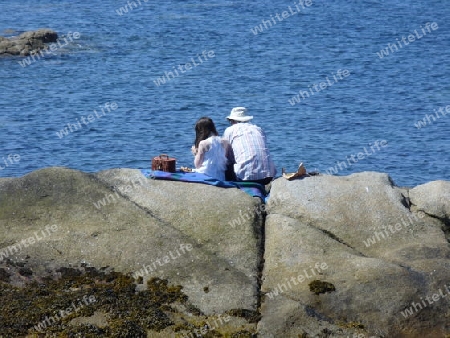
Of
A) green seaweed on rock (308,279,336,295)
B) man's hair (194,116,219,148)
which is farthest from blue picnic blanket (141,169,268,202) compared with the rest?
green seaweed on rock (308,279,336,295)

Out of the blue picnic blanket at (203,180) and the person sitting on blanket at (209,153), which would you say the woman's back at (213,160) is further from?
the blue picnic blanket at (203,180)

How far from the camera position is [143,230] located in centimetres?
1485

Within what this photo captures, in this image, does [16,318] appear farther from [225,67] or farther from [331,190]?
[225,67]

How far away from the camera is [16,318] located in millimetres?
13164

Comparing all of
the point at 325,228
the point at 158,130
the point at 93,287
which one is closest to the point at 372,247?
the point at 325,228

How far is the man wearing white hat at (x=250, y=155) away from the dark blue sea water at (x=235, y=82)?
1101 cm

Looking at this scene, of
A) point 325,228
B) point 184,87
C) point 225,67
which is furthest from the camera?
point 225,67

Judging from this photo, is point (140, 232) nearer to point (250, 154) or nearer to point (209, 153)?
point (209, 153)

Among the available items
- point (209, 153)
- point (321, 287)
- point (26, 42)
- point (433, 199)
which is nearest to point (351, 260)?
point (321, 287)

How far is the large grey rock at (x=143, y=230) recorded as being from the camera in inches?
556

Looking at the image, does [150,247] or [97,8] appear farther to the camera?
[97,8]

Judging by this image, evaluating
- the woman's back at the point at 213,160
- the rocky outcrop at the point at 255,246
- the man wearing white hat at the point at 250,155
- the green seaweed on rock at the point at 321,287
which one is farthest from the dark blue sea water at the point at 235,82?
the green seaweed on rock at the point at 321,287

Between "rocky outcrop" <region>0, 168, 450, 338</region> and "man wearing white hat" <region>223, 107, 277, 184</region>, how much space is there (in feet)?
3.75

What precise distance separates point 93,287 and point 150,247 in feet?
4.04
